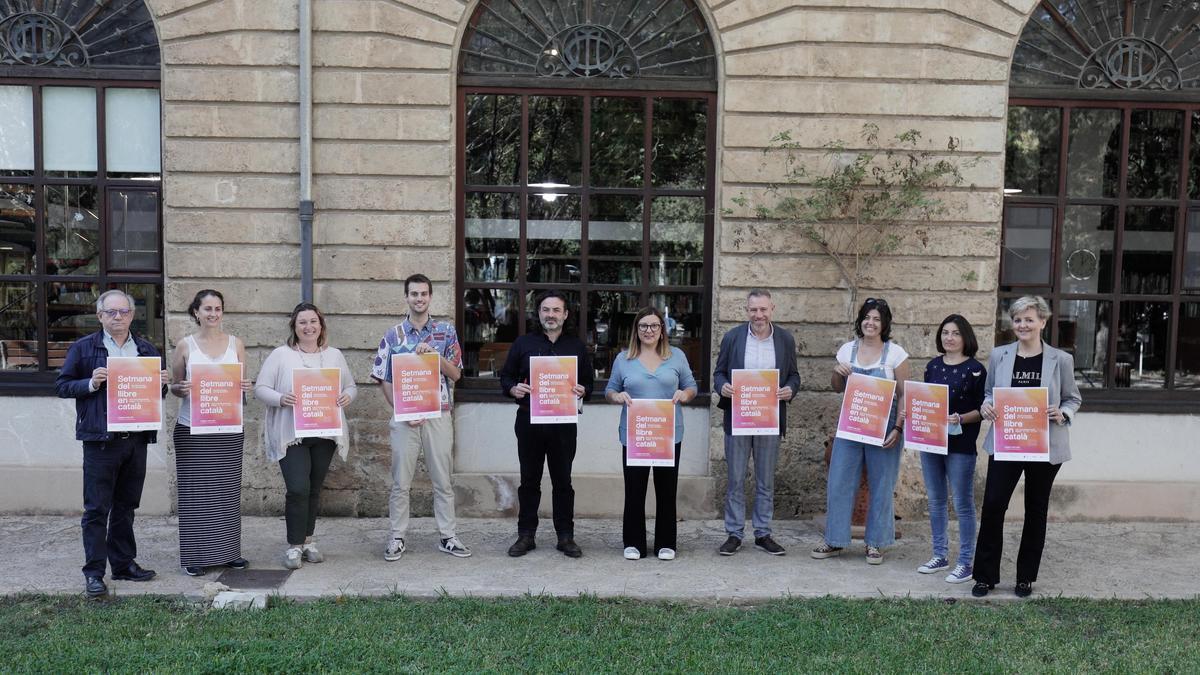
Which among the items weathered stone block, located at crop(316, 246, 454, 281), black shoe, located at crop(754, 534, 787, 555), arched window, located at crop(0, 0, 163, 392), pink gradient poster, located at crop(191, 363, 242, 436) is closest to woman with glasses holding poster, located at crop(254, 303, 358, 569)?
pink gradient poster, located at crop(191, 363, 242, 436)

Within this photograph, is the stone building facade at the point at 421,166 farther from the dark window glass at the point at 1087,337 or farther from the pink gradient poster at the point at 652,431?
the pink gradient poster at the point at 652,431

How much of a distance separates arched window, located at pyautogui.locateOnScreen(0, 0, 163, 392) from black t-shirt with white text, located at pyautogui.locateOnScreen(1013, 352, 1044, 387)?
701cm

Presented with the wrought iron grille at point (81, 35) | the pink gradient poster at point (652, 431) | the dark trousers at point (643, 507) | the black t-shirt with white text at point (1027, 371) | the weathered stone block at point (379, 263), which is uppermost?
the wrought iron grille at point (81, 35)

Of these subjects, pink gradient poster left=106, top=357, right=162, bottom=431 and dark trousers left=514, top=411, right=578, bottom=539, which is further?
dark trousers left=514, top=411, right=578, bottom=539

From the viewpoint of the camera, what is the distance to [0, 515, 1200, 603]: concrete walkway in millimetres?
6102

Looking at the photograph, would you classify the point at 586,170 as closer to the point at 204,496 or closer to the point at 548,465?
the point at 548,465

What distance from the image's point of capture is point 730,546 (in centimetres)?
696

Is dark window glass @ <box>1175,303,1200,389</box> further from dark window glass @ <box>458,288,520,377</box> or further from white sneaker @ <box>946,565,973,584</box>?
dark window glass @ <box>458,288,520,377</box>

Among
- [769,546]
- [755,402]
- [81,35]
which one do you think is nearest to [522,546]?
[769,546]

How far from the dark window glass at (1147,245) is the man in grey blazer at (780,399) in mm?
3768

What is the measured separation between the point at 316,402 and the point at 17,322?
3.94 m

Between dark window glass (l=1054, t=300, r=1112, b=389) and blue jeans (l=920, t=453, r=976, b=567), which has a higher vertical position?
dark window glass (l=1054, t=300, r=1112, b=389)

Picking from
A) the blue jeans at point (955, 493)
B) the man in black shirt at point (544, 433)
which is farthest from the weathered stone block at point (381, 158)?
the blue jeans at point (955, 493)

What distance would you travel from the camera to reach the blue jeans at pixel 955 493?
6312mm
